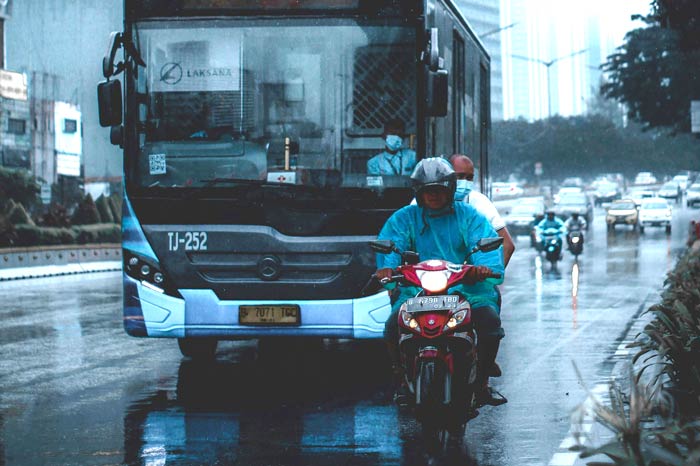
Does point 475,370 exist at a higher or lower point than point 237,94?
lower

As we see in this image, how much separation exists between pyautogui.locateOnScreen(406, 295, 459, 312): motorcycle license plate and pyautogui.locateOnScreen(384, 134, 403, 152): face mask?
147 inches

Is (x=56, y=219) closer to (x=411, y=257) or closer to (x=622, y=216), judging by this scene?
(x=622, y=216)

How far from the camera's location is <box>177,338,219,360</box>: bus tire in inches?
539

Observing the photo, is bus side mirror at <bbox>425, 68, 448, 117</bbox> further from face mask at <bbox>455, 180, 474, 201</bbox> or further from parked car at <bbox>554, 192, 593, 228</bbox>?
parked car at <bbox>554, 192, 593, 228</bbox>

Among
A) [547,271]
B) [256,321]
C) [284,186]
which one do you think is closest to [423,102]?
[284,186]

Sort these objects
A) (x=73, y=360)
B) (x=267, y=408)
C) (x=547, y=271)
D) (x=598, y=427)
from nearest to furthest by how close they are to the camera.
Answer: (x=598, y=427) → (x=267, y=408) → (x=73, y=360) → (x=547, y=271)

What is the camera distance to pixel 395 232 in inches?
335

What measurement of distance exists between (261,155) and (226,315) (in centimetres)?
135

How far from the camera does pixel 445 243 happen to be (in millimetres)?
8492

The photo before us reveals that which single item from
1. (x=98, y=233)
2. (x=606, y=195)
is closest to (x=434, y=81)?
(x=98, y=233)

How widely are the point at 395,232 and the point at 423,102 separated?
11.1 feet

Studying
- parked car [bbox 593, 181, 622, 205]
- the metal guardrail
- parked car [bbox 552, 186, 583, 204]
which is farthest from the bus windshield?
parked car [bbox 593, 181, 622, 205]

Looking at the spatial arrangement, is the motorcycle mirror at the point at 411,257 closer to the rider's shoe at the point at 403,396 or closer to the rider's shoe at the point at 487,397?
the rider's shoe at the point at 403,396

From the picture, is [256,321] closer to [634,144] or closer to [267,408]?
[267,408]
